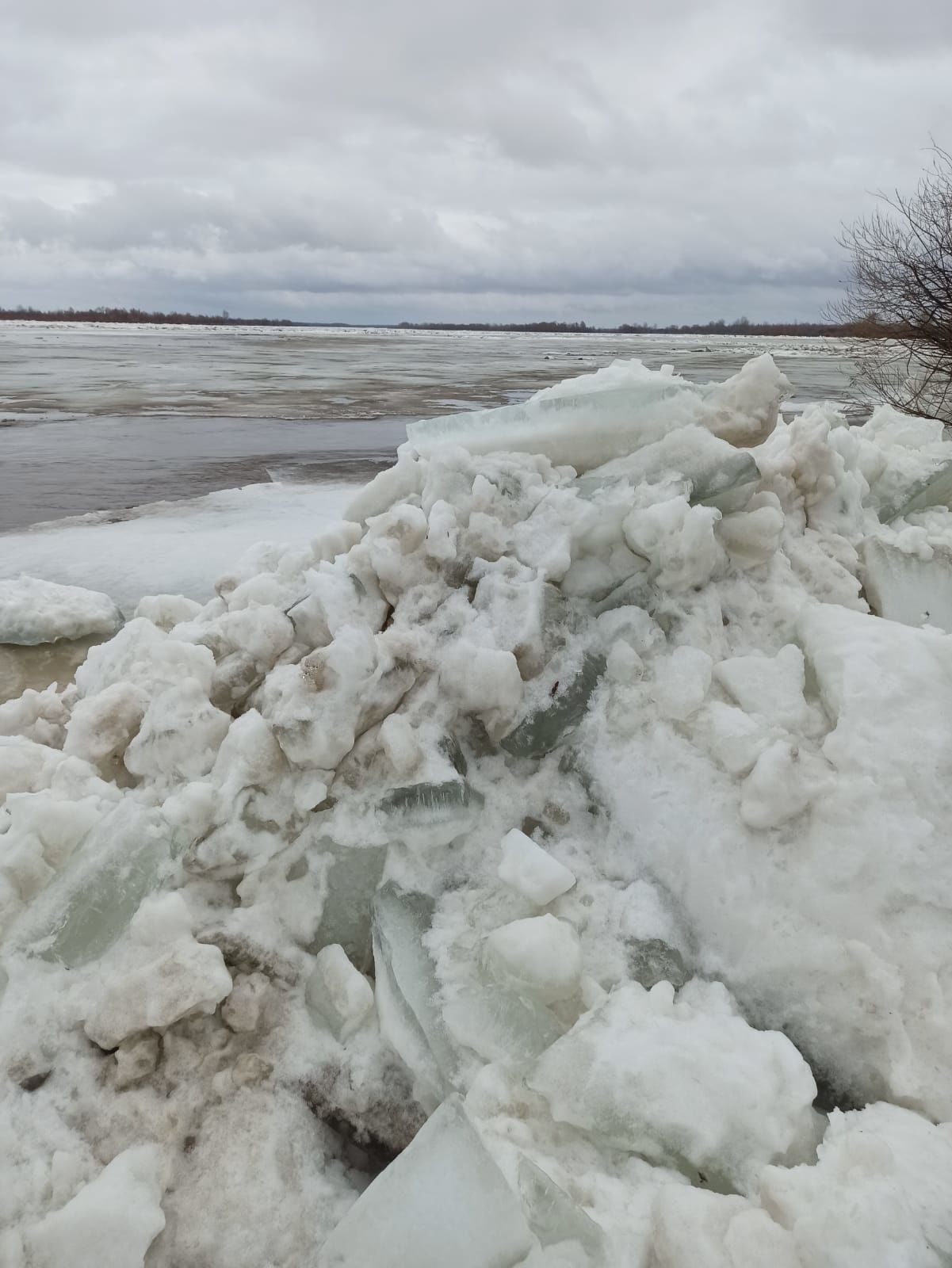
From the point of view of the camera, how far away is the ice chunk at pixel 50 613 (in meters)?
3.43

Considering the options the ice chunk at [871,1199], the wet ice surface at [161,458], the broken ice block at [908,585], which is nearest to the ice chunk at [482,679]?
the ice chunk at [871,1199]

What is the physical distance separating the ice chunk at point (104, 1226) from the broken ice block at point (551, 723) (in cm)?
99

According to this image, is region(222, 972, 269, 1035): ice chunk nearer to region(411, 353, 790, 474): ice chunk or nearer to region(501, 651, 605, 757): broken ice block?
region(501, 651, 605, 757): broken ice block

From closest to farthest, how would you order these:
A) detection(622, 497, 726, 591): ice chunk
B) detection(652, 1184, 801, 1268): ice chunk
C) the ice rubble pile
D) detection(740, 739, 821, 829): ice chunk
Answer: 1. detection(652, 1184, 801, 1268): ice chunk
2. the ice rubble pile
3. detection(740, 739, 821, 829): ice chunk
4. detection(622, 497, 726, 591): ice chunk

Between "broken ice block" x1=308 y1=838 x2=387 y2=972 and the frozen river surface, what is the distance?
4912 millimetres

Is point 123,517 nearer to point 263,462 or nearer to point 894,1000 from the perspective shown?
point 263,462

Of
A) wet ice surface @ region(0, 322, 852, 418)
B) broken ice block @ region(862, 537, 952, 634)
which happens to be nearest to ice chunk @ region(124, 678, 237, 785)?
broken ice block @ region(862, 537, 952, 634)

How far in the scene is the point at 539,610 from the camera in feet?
6.10

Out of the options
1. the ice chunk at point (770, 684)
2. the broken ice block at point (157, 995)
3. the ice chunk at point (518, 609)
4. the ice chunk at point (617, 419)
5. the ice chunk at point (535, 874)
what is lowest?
the broken ice block at point (157, 995)

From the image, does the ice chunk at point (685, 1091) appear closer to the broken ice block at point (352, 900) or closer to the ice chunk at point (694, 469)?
the broken ice block at point (352, 900)

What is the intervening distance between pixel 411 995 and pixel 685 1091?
1.44 ft

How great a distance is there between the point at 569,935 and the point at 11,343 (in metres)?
35.7

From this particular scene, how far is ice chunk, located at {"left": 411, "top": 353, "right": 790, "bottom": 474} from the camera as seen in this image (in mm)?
2254

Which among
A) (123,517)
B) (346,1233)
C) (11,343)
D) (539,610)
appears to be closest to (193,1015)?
(346,1233)
